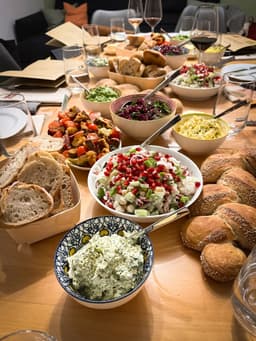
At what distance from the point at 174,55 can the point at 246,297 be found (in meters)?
1.74

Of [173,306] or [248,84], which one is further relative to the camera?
[248,84]

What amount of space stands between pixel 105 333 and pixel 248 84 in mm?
1174

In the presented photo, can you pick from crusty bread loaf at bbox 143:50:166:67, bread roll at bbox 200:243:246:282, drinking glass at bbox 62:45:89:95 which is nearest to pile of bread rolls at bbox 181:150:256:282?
bread roll at bbox 200:243:246:282

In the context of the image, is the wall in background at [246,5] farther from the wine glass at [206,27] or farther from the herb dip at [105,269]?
the herb dip at [105,269]

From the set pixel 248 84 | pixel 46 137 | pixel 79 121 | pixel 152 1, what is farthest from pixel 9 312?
pixel 152 1

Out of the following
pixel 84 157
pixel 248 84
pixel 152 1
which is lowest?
pixel 84 157

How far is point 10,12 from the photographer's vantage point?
480 centimetres

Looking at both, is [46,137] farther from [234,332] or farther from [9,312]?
[234,332]

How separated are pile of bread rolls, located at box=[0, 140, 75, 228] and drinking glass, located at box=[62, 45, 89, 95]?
0.90 m

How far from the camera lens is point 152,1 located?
239 centimetres

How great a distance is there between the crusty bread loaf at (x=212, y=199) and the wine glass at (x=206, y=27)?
1283mm

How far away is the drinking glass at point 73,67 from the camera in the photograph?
6.01 feet

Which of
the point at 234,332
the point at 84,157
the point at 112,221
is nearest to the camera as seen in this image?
the point at 234,332

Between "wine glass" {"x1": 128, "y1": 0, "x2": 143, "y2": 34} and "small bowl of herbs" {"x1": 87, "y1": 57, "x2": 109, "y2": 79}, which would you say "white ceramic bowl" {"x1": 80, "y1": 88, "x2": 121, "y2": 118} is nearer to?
"small bowl of herbs" {"x1": 87, "y1": 57, "x2": 109, "y2": 79}
